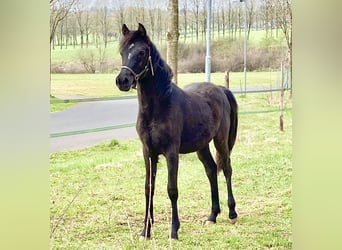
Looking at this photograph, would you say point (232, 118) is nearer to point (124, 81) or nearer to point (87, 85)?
point (124, 81)

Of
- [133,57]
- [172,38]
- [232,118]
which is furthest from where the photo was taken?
[232,118]

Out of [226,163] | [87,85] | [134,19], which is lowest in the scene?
[226,163]

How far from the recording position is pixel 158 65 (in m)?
2.90

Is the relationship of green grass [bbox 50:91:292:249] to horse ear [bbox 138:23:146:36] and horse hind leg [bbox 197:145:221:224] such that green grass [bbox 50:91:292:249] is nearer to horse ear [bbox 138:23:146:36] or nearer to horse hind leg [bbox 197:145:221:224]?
horse hind leg [bbox 197:145:221:224]

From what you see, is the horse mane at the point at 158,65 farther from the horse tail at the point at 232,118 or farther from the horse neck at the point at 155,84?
the horse tail at the point at 232,118

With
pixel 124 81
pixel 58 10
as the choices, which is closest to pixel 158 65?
pixel 124 81

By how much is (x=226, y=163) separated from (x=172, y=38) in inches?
31.3

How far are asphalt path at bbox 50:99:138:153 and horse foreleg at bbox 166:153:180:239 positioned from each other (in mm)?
244

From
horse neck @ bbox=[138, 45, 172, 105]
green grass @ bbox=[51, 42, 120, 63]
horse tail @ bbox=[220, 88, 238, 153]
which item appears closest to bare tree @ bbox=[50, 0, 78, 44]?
green grass @ bbox=[51, 42, 120, 63]

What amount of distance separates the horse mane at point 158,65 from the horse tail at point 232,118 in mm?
374
